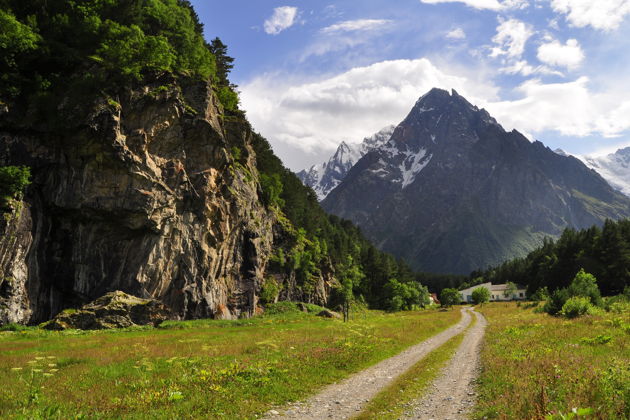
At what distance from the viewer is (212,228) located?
5625 cm

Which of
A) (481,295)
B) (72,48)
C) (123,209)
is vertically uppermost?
(72,48)

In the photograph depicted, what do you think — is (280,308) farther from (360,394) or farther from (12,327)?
(360,394)

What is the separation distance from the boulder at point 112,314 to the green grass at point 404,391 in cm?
3089

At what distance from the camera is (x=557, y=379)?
1179 cm

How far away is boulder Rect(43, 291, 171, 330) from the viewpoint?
113 feet

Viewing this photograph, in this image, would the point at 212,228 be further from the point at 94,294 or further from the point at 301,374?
the point at 301,374

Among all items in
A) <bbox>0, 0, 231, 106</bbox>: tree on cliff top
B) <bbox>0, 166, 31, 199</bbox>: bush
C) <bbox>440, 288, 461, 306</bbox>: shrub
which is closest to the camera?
<bbox>0, 166, 31, 199</bbox>: bush

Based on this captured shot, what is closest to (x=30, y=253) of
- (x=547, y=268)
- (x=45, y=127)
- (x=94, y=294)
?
(x=94, y=294)

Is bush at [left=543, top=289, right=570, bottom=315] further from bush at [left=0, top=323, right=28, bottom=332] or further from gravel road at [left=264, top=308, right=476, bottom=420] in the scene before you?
bush at [left=0, top=323, right=28, bottom=332]

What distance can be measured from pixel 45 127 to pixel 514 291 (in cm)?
15118

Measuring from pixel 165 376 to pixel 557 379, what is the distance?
48.2 ft

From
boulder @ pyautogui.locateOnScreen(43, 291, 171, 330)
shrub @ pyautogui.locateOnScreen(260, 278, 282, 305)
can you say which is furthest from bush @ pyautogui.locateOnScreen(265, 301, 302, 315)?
boulder @ pyautogui.locateOnScreen(43, 291, 171, 330)

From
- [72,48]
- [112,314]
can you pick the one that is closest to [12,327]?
[112,314]

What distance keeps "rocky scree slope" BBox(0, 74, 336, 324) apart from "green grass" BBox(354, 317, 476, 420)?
37.0 meters
